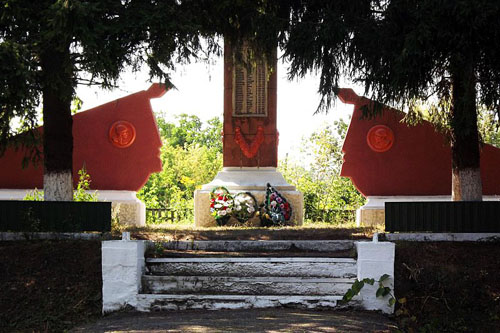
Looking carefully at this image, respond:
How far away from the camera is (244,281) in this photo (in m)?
8.99

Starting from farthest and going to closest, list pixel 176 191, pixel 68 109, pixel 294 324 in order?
pixel 176 191
pixel 68 109
pixel 294 324

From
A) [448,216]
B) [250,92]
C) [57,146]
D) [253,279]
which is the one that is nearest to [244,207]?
[250,92]

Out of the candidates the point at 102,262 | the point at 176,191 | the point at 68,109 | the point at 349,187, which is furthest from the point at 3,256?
the point at 176,191

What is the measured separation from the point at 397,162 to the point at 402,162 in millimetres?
116

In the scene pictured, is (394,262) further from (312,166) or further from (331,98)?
(312,166)

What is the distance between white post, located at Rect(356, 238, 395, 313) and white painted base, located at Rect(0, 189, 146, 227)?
8037 mm

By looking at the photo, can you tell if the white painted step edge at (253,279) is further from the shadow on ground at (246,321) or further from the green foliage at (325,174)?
the green foliage at (325,174)

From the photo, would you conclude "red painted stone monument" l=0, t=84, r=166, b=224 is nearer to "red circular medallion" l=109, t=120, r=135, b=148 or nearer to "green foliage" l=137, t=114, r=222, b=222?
"red circular medallion" l=109, t=120, r=135, b=148

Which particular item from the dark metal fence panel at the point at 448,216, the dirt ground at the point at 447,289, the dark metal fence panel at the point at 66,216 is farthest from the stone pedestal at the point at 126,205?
the dirt ground at the point at 447,289

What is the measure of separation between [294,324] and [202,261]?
2.24 metres

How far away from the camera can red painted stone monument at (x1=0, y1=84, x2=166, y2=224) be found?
15.9m

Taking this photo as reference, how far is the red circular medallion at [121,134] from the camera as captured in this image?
1617cm

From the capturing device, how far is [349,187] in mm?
25031

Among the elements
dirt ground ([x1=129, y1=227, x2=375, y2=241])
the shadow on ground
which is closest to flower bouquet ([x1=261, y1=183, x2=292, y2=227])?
dirt ground ([x1=129, y1=227, x2=375, y2=241])
